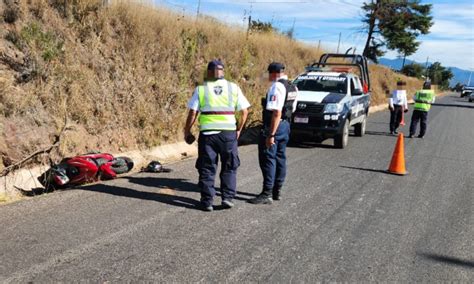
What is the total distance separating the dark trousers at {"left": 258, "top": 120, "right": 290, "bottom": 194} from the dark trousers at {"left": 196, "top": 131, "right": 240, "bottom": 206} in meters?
0.55

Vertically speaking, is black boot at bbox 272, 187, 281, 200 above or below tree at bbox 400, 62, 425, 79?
below

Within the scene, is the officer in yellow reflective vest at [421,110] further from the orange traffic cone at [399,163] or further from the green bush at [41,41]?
the green bush at [41,41]

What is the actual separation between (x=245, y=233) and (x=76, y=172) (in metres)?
3.16

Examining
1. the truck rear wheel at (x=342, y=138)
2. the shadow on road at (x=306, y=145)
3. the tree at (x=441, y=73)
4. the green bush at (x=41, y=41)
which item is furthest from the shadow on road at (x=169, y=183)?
the tree at (x=441, y=73)

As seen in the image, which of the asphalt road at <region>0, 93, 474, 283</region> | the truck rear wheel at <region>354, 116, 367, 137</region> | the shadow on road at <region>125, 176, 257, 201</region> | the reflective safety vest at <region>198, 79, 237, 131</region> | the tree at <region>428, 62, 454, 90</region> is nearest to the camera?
the asphalt road at <region>0, 93, 474, 283</region>

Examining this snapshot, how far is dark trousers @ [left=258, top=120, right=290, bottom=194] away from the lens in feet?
21.6

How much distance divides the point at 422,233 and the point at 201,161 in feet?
9.30

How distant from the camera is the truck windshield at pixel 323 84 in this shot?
41.9ft

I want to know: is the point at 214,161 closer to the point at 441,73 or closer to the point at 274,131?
the point at 274,131

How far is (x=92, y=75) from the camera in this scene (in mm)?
9820

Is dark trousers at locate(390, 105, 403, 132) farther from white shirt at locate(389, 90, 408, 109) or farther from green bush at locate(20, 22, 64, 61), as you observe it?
green bush at locate(20, 22, 64, 61)

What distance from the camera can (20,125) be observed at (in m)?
7.70

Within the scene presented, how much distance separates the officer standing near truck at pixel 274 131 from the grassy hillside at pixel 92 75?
2.74 m

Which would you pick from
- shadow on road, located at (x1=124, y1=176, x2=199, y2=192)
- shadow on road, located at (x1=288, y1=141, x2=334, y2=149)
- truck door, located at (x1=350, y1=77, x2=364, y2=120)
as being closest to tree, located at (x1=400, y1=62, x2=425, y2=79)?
truck door, located at (x1=350, y1=77, x2=364, y2=120)
